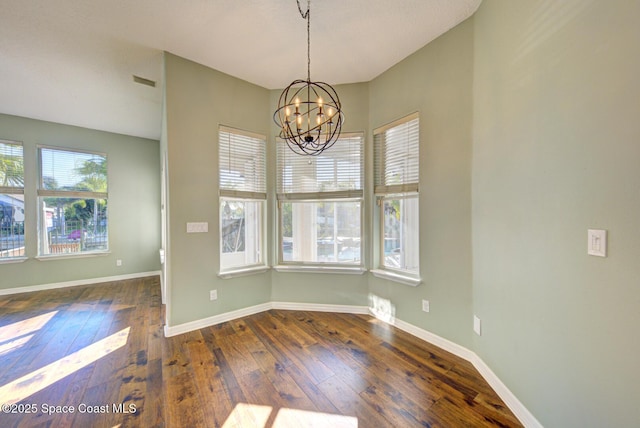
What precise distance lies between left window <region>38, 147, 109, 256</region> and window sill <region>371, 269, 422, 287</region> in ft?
17.2

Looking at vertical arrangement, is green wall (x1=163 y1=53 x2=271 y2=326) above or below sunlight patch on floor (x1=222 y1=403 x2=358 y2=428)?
above

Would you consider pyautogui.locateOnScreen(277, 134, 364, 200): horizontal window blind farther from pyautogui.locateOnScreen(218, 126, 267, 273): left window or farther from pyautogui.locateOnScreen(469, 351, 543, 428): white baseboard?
pyautogui.locateOnScreen(469, 351, 543, 428): white baseboard

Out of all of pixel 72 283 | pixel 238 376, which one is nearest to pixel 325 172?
pixel 238 376

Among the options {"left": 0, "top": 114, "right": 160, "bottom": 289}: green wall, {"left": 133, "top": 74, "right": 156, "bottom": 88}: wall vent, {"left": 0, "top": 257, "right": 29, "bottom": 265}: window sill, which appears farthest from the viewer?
{"left": 0, "top": 114, "right": 160, "bottom": 289}: green wall

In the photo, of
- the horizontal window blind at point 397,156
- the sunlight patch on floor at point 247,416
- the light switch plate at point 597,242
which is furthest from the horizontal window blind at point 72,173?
the light switch plate at point 597,242

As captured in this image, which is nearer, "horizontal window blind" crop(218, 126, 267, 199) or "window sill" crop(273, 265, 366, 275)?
"horizontal window blind" crop(218, 126, 267, 199)

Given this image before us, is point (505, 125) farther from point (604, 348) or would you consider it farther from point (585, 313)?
point (604, 348)

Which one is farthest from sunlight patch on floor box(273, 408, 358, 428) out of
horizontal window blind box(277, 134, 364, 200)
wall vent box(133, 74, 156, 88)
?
wall vent box(133, 74, 156, 88)

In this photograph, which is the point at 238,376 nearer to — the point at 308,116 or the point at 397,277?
the point at 397,277

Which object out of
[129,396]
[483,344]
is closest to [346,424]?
[483,344]

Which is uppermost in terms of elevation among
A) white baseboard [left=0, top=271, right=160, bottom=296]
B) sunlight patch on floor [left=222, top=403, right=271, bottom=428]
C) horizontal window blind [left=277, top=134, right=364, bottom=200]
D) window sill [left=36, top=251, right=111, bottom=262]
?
horizontal window blind [left=277, top=134, right=364, bottom=200]

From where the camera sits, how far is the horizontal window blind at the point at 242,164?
2956 millimetres

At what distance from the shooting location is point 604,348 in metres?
1.07

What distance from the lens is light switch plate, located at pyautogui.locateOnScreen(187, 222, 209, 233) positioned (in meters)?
2.70
